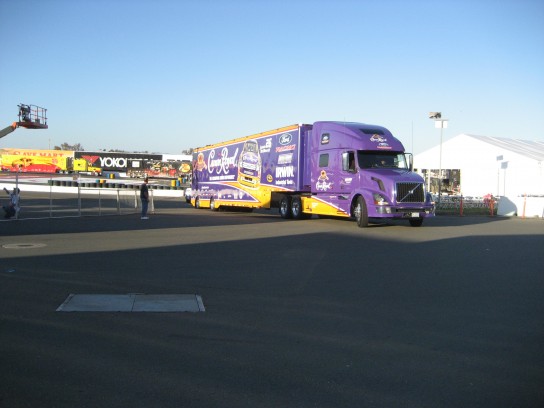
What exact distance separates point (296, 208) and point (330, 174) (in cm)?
323

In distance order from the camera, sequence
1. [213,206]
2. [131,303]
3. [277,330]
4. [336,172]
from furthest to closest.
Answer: [213,206]
[336,172]
[131,303]
[277,330]

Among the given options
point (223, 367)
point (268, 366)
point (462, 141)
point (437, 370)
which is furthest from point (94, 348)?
point (462, 141)

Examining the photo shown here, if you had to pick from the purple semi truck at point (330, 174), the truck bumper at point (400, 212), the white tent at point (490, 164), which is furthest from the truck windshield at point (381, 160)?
the white tent at point (490, 164)

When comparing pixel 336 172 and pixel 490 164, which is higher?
pixel 490 164

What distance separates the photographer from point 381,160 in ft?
72.7

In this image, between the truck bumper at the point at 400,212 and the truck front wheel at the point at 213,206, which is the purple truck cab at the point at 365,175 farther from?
the truck front wheel at the point at 213,206

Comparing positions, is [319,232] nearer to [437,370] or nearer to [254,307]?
[254,307]

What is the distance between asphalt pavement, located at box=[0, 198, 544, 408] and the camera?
196 inches

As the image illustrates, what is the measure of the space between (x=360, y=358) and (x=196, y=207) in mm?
32045

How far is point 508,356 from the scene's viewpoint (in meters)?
6.14

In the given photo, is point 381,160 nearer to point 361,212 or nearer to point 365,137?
point 365,137

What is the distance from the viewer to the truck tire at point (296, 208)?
83.1 feet

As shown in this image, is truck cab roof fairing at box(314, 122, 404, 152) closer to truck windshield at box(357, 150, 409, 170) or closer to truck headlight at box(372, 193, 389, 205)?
truck windshield at box(357, 150, 409, 170)

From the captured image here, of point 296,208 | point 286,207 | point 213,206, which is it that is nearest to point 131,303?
point 296,208
